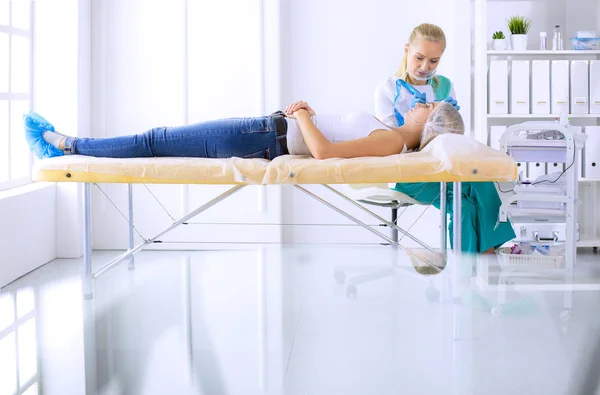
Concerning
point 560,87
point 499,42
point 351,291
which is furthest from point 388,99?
point 560,87

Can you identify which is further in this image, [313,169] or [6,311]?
[6,311]

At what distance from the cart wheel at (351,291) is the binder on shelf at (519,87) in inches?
65.7

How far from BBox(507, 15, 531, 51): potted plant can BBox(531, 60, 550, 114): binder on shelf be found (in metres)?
0.14

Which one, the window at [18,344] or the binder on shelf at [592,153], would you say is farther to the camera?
the binder on shelf at [592,153]

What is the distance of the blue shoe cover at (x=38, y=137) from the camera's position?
271 centimetres

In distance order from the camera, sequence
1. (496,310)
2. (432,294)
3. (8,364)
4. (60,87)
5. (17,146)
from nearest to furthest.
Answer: (8,364)
(496,310)
(432,294)
(17,146)
(60,87)

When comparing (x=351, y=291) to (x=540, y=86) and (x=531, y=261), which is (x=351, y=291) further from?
(x=540, y=86)

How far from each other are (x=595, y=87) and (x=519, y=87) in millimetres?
403

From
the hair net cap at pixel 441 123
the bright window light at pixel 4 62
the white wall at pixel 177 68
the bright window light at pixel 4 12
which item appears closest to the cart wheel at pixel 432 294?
the hair net cap at pixel 441 123

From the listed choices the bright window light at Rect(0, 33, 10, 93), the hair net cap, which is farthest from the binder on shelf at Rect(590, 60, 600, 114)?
the bright window light at Rect(0, 33, 10, 93)

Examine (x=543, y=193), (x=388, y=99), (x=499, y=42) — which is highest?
(x=499, y=42)

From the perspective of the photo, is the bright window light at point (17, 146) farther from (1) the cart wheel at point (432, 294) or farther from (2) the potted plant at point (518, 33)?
(2) the potted plant at point (518, 33)

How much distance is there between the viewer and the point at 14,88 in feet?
11.9

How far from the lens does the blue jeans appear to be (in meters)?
2.68
